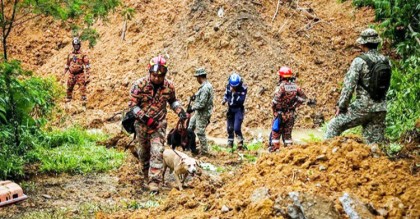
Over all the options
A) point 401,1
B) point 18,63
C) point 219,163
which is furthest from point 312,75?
point 18,63

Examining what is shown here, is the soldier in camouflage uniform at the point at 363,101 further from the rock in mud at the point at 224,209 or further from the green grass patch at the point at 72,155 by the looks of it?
the green grass patch at the point at 72,155

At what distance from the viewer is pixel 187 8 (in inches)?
791

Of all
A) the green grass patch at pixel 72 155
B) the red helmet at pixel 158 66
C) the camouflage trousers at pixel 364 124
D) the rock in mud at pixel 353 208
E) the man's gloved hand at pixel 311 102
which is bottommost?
the green grass patch at pixel 72 155

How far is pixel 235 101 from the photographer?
487 inches

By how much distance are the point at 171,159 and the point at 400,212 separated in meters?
4.10

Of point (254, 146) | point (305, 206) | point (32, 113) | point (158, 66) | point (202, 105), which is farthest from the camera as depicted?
point (254, 146)

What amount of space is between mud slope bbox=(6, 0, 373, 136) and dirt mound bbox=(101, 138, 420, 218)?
9.18m

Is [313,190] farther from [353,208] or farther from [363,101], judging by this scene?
[363,101]

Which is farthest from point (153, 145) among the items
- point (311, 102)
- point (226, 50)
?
point (226, 50)

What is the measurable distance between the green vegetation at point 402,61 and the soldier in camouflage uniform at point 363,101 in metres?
3.14

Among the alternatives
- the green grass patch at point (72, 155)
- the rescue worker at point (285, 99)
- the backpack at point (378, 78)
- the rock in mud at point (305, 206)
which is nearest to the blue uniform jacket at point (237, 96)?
the rescue worker at point (285, 99)

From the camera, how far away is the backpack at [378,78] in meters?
7.39

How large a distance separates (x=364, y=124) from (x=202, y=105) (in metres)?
4.31

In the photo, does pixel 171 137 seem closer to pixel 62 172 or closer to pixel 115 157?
pixel 115 157
